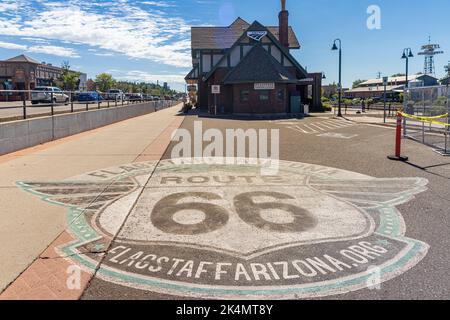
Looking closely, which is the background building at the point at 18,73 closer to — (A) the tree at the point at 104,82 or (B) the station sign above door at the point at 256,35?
(A) the tree at the point at 104,82

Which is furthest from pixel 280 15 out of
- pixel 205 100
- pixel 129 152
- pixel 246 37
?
pixel 129 152

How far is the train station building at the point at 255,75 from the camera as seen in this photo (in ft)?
110

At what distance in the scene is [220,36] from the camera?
44562 mm

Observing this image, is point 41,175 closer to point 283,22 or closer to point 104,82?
point 283,22

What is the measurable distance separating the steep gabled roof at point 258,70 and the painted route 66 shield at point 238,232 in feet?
84.4

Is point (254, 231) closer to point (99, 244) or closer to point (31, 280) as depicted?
point (99, 244)

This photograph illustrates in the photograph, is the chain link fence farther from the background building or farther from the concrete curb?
the background building

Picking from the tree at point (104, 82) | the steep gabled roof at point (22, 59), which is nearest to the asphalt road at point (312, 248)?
the steep gabled roof at point (22, 59)

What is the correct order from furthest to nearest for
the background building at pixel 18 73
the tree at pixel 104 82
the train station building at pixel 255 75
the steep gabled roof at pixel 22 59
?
the tree at pixel 104 82, the steep gabled roof at pixel 22 59, the background building at pixel 18 73, the train station building at pixel 255 75

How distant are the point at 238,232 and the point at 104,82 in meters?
115
